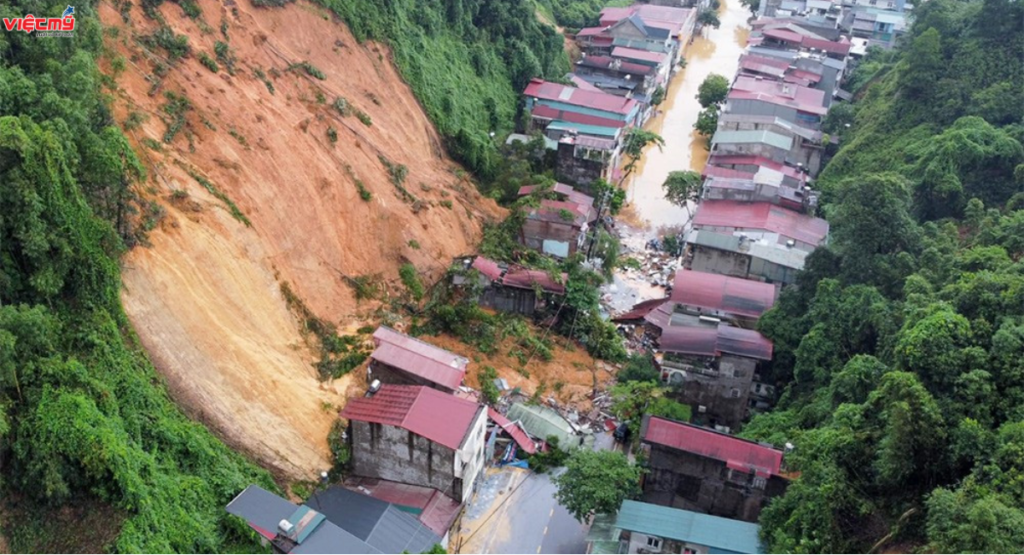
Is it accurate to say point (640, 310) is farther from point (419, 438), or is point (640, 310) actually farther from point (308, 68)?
point (308, 68)

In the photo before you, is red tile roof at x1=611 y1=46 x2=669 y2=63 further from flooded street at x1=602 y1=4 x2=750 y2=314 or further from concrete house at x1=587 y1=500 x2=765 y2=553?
concrete house at x1=587 y1=500 x2=765 y2=553

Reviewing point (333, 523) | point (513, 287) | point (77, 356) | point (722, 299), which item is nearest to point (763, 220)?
point (722, 299)

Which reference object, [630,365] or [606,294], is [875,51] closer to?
[606,294]

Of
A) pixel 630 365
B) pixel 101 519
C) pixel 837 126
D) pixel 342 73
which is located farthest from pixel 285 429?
pixel 837 126

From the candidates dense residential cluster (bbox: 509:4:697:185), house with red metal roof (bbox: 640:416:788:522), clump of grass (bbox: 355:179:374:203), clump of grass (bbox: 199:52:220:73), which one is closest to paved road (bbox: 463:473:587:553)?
house with red metal roof (bbox: 640:416:788:522)

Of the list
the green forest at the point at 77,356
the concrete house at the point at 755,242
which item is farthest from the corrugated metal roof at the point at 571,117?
the green forest at the point at 77,356

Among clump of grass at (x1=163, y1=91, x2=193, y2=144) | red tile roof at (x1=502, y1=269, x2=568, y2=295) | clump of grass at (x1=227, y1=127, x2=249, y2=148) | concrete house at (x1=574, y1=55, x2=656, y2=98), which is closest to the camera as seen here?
clump of grass at (x1=163, y1=91, x2=193, y2=144)
